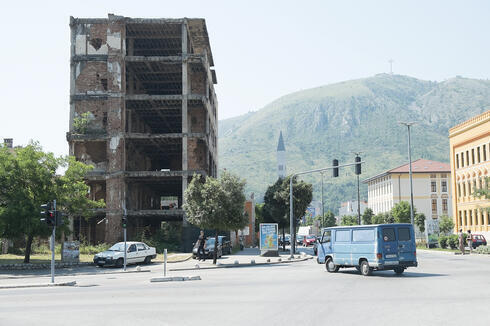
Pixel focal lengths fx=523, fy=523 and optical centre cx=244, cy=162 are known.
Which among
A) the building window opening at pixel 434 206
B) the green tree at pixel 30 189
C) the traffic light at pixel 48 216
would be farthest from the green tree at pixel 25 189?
the building window opening at pixel 434 206

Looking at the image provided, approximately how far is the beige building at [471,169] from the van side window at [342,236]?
39.2 meters

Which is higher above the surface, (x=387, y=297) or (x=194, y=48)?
(x=194, y=48)

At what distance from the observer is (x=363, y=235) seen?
2311 centimetres

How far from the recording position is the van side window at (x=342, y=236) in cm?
2412

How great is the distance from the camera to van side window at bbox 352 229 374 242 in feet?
74.1

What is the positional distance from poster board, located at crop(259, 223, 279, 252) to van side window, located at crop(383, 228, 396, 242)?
1846cm

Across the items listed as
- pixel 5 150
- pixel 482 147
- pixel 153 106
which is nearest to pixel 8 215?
pixel 5 150

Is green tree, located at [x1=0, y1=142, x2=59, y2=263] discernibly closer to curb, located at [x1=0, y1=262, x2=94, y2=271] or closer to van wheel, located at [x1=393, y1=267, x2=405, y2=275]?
curb, located at [x1=0, y1=262, x2=94, y2=271]

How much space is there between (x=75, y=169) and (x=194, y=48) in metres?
32.2

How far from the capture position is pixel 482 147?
61.8 metres

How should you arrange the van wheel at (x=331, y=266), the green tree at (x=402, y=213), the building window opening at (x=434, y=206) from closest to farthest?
the van wheel at (x=331, y=266) < the green tree at (x=402, y=213) < the building window opening at (x=434, y=206)

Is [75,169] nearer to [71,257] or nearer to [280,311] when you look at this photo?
[71,257]

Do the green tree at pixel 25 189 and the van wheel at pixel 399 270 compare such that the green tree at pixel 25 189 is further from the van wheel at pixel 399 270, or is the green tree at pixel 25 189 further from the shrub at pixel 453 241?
the shrub at pixel 453 241

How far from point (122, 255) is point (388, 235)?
17.9 metres
